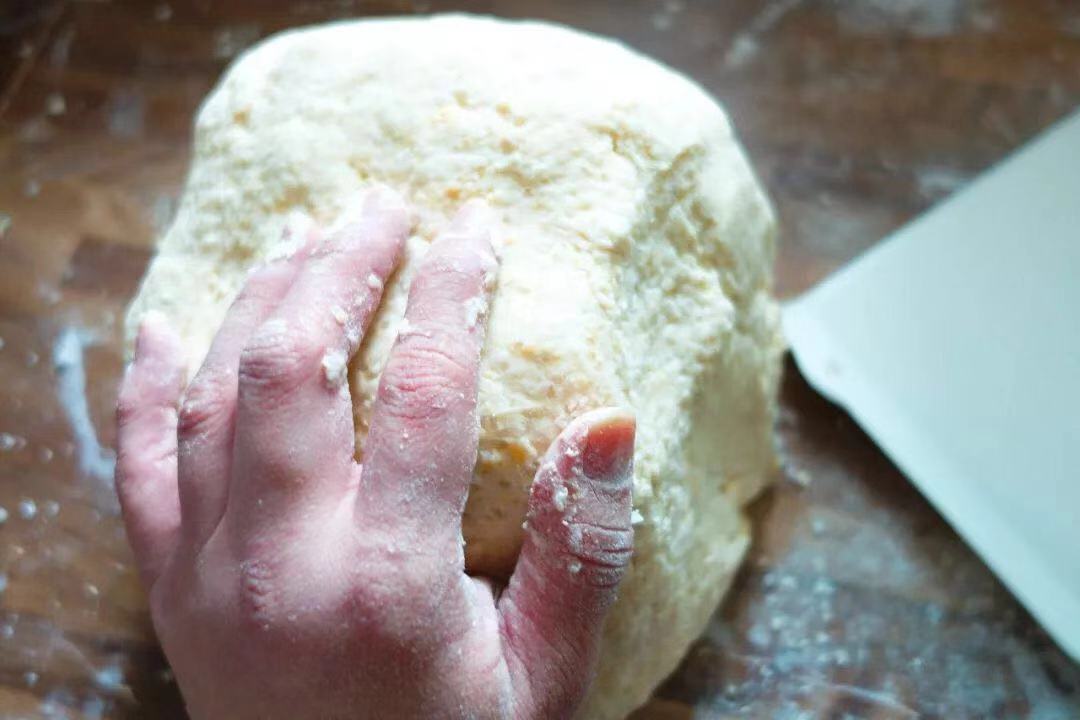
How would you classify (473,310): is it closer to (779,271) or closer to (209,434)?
(209,434)

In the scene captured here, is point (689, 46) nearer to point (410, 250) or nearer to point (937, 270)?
point (937, 270)

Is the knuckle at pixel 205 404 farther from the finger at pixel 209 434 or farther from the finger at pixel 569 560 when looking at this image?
the finger at pixel 569 560

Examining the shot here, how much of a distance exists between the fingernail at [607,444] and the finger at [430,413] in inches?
4.0

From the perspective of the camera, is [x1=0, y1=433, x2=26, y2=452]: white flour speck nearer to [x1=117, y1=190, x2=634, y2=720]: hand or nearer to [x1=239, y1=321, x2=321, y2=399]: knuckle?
[x1=117, y1=190, x2=634, y2=720]: hand

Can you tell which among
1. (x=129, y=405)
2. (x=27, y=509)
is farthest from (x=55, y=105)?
(x=129, y=405)

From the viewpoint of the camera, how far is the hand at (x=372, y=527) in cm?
81

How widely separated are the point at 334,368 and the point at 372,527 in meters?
0.14

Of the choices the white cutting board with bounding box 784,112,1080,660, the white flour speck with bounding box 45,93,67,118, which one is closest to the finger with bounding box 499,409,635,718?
the white cutting board with bounding box 784,112,1080,660

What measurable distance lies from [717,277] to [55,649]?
92 cm

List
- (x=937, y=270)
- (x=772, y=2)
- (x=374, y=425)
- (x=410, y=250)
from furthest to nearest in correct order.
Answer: (x=772, y=2), (x=937, y=270), (x=410, y=250), (x=374, y=425)

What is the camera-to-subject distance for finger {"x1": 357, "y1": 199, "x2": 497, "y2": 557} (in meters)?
0.81

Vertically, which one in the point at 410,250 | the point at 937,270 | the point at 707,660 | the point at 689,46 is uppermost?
the point at 410,250

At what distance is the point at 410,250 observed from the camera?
3.09ft

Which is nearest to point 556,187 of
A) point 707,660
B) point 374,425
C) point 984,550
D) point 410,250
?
point 410,250
